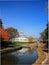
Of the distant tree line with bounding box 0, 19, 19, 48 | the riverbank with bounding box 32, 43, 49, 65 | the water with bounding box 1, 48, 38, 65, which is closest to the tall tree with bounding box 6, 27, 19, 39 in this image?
the distant tree line with bounding box 0, 19, 19, 48

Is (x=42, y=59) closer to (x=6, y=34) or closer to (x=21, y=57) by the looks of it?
(x=21, y=57)

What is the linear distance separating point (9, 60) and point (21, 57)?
0.66 feet

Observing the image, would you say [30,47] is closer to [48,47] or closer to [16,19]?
[48,47]

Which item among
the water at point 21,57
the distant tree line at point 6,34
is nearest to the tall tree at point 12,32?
the distant tree line at point 6,34

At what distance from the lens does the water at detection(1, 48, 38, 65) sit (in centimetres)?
244

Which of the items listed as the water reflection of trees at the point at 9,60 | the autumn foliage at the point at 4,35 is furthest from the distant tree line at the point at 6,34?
the water reflection of trees at the point at 9,60

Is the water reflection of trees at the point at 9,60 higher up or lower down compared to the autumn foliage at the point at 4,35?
lower down

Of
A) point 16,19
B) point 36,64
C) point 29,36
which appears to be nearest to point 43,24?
point 29,36

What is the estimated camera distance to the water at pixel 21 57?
2.44 meters

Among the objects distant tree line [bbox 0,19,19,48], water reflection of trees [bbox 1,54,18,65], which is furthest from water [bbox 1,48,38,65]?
distant tree line [bbox 0,19,19,48]

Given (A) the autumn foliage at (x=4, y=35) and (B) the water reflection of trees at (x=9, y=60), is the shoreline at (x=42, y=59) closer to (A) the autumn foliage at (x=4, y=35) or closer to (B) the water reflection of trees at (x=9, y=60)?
(B) the water reflection of trees at (x=9, y=60)

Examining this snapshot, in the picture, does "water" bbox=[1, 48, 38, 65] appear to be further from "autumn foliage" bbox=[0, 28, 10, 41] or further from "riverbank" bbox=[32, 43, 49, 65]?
"autumn foliage" bbox=[0, 28, 10, 41]

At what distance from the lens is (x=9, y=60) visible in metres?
2.46

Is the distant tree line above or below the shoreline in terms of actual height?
above
